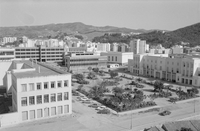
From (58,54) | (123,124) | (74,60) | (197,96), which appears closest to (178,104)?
(197,96)

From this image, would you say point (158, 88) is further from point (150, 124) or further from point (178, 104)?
point (150, 124)

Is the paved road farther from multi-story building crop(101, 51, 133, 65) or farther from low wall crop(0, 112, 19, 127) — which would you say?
multi-story building crop(101, 51, 133, 65)

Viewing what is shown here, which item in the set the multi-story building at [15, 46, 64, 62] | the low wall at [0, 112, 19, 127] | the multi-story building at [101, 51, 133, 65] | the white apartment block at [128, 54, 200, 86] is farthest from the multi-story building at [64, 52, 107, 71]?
the low wall at [0, 112, 19, 127]

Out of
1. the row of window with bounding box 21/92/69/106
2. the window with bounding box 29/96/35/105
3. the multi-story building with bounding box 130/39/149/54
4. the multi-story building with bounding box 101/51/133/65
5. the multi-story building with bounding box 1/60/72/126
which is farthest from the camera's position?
the multi-story building with bounding box 130/39/149/54

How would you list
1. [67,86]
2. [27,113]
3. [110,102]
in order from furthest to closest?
[110,102]
[67,86]
[27,113]

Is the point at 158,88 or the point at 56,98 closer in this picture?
the point at 56,98

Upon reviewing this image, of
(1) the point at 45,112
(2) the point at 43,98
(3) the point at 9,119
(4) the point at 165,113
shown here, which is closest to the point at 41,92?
(2) the point at 43,98

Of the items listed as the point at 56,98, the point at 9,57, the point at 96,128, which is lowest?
the point at 96,128
